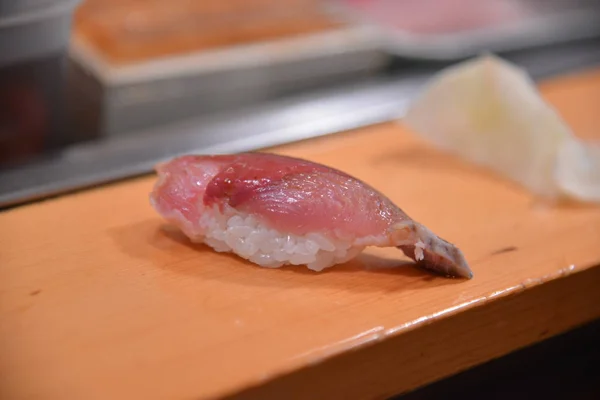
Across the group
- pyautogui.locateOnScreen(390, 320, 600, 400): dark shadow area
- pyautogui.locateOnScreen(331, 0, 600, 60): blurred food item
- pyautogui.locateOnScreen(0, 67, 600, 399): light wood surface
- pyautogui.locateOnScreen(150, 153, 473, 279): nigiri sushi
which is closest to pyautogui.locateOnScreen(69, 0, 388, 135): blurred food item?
pyautogui.locateOnScreen(331, 0, 600, 60): blurred food item

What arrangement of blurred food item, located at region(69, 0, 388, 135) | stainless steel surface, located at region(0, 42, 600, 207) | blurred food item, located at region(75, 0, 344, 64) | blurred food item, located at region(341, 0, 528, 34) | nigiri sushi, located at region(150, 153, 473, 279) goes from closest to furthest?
nigiri sushi, located at region(150, 153, 473, 279) < stainless steel surface, located at region(0, 42, 600, 207) < blurred food item, located at region(69, 0, 388, 135) < blurred food item, located at region(75, 0, 344, 64) < blurred food item, located at region(341, 0, 528, 34)

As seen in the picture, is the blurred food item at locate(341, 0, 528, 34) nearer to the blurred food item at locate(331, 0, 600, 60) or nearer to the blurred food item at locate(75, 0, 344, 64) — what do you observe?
the blurred food item at locate(331, 0, 600, 60)

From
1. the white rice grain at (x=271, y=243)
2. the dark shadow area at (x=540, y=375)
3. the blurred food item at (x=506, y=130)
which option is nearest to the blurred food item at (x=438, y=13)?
the blurred food item at (x=506, y=130)

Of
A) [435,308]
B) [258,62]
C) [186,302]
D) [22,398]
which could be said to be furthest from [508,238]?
[258,62]

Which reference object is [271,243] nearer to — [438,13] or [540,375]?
[540,375]

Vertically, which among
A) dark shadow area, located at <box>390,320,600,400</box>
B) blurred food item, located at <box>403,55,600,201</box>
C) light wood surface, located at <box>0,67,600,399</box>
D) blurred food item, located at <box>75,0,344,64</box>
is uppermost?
blurred food item, located at <box>75,0,344,64</box>

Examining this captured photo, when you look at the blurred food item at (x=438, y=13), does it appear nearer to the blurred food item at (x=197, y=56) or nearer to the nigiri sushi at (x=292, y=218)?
the blurred food item at (x=197, y=56)
